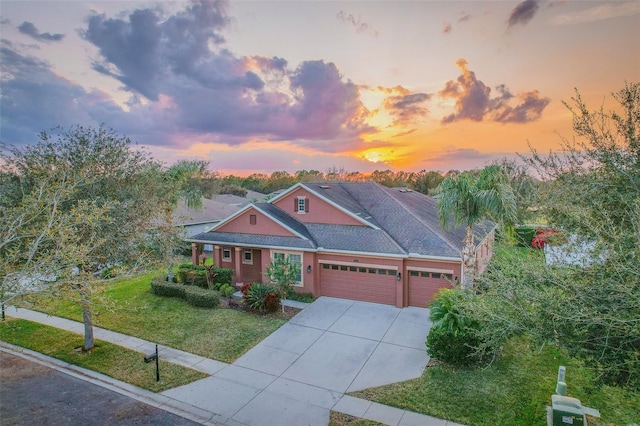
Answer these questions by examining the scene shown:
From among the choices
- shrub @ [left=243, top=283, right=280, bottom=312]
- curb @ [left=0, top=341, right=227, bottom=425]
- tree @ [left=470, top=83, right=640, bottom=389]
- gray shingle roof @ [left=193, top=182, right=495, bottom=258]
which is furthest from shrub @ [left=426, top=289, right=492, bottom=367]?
shrub @ [left=243, top=283, right=280, bottom=312]

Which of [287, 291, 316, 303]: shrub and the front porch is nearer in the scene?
[287, 291, 316, 303]: shrub

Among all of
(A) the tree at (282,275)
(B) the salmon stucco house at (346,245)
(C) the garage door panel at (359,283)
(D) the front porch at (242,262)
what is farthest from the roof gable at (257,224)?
(C) the garage door panel at (359,283)

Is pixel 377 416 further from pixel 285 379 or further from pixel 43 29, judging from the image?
pixel 43 29

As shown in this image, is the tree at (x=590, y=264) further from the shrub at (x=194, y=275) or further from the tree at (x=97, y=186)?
the shrub at (x=194, y=275)

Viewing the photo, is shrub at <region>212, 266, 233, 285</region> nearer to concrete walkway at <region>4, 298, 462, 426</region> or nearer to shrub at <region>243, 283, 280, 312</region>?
shrub at <region>243, 283, 280, 312</region>

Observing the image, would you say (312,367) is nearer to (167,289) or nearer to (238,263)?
(238,263)

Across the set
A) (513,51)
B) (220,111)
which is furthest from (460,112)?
(220,111)
